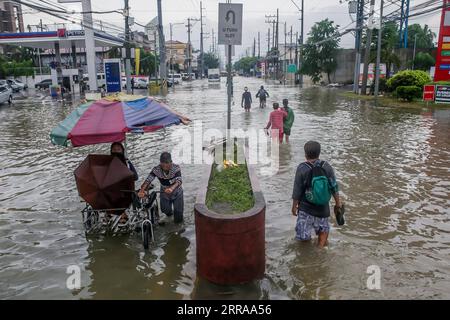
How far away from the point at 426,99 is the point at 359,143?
47.5ft

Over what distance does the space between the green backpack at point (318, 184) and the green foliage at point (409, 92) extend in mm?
24669

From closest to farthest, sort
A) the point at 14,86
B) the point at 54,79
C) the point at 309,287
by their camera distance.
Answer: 1. the point at 309,287
2. the point at 54,79
3. the point at 14,86

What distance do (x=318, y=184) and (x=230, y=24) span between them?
405 centimetres

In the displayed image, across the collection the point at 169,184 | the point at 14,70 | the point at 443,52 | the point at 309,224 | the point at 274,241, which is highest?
the point at 443,52

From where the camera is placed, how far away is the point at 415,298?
473cm

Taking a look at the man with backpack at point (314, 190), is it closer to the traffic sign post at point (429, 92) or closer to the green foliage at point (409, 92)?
the traffic sign post at point (429, 92)

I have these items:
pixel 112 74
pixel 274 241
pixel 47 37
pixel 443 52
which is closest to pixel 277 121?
pixel 274 241

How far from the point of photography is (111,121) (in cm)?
616

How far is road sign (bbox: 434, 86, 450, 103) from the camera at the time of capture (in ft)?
81.8

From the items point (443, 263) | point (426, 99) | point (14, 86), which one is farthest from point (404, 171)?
point (14, 86)

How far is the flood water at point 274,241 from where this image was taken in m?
4.98

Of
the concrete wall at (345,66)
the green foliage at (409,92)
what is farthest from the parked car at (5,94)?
the concrete wall at (345,66)

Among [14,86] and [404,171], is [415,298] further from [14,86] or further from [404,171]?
[14,86]

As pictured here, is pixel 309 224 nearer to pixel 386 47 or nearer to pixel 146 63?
pixel 386 47
